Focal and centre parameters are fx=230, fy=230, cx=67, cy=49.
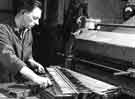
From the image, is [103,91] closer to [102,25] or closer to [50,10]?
[102,25]

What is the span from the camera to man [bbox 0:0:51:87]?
224cm

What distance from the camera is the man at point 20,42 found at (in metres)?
2.24

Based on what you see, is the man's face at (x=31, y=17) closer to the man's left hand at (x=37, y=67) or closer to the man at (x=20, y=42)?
the man at (x=20, y=42)

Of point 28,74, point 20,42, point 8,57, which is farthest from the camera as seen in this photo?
point 20,42

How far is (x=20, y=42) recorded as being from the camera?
269 cm

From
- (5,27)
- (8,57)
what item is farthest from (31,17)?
(8,57)

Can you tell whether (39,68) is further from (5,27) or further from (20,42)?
(5,27)

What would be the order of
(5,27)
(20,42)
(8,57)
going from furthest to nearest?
(20,42), (5,27), (8,57)

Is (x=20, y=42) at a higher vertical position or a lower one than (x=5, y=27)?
lower

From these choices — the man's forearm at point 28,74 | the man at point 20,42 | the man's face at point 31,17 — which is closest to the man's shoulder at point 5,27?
the man at point 20,42

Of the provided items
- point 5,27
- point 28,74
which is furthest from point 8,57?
point 5,27

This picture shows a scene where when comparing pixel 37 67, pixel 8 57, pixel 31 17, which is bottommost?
pixel 37 67

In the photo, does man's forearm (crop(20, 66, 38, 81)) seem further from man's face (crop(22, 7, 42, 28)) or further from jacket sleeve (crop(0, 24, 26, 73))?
man's face (crop(22, 7, 42, 28))

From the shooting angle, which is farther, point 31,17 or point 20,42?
point 20,42
